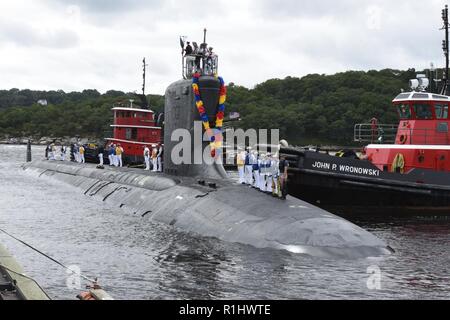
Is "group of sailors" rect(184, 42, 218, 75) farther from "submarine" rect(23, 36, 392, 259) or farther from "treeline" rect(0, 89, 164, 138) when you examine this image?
"treeline" rect(0, 89, 164, 138)

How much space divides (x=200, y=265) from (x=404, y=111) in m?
17.6

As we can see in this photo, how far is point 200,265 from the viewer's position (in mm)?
12336

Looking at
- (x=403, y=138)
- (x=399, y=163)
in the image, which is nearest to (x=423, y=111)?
(x=403, y=138)

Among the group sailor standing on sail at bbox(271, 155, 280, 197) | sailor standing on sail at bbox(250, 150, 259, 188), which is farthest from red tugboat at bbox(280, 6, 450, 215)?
sailor standing on sail at bbox(271, 155, 280, 197)

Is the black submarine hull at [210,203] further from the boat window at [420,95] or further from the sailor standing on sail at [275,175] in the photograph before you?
the boat window at [420,95]

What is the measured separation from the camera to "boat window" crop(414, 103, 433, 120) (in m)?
26.2

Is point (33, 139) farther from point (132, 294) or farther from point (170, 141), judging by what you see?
point (132, 294)

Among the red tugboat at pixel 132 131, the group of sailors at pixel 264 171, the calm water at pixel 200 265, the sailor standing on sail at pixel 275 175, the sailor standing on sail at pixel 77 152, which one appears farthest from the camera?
the red tugboat at pixel 132 131

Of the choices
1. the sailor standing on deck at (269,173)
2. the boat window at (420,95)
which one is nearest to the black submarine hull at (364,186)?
the boat window at (420,95)

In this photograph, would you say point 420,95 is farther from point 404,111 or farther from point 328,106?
point 328,106

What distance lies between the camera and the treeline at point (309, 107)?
86.8 metres

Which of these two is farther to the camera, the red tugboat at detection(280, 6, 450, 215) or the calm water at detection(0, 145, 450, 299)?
the red tugboat at detection(280, 6, 450, 215)

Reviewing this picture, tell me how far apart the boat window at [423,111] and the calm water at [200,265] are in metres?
8.51

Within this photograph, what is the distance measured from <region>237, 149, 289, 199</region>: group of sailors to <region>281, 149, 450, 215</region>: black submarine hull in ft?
12.9
